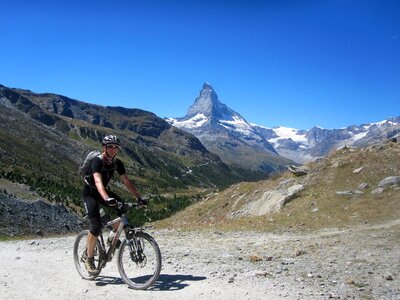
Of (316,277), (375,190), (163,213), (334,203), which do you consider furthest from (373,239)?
(163,213)

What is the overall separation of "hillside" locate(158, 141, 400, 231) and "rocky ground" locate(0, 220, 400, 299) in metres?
5.48

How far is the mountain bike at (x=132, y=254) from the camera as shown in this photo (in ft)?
36.3

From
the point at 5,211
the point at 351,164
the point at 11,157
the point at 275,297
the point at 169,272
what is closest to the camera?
the point at 275,297

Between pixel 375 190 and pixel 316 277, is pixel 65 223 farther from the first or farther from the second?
pixel 316 277

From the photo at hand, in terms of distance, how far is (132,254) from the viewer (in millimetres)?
11602

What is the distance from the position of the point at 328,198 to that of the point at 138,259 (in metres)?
20.3

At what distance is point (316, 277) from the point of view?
11594 millimetres

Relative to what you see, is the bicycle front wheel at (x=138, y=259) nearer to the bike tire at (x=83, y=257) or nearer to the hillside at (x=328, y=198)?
the bike tire at (x=83, y=257)

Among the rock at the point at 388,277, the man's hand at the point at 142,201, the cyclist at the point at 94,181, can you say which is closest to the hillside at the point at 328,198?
the rock at the point at 388,277

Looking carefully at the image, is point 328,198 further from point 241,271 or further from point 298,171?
point 241,271

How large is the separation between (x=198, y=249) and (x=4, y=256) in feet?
26.1

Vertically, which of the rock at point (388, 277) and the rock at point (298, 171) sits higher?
the rock at point (298, 171)

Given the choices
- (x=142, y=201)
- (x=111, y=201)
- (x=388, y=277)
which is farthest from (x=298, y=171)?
(x=111, y=201)

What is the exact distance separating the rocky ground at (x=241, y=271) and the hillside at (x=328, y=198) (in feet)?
18.0
